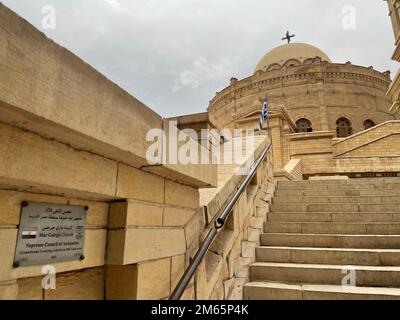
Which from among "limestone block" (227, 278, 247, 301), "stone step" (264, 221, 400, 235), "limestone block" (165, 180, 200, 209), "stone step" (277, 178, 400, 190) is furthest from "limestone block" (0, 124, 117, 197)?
"stone step" (277, 178, 400, 190)

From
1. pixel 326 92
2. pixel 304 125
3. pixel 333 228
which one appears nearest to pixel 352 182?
pixel 333 228

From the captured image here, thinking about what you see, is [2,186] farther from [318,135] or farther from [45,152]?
[318,135]

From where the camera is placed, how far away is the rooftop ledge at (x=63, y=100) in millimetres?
1081

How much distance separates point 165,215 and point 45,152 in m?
1.11

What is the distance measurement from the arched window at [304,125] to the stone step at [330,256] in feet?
81.6

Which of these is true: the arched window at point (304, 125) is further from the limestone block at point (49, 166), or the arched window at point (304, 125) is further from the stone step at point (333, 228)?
the limestone block at point (49, 166)

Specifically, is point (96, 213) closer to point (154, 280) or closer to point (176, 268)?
point (154, 280)

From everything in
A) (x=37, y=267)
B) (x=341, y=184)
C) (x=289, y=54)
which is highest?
(x=289, y=54)

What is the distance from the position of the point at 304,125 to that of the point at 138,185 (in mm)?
28051

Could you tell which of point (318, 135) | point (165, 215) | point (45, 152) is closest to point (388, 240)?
point (165, 215)

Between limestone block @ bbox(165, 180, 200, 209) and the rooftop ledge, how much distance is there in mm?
535

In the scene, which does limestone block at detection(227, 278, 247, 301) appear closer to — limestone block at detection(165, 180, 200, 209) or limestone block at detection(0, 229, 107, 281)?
limestone block at detection(165, 180, 200, 209)

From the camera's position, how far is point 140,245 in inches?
75.2

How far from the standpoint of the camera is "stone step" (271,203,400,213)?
18.3 ft
